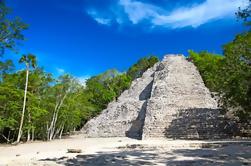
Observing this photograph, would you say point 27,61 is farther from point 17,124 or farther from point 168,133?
point 168,133

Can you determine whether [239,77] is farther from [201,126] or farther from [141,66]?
[141,66]

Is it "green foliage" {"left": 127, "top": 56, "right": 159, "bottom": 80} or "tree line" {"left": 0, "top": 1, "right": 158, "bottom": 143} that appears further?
"green foliage" {"left": 127, "top": 56, "right": 159, "bottom": 80}

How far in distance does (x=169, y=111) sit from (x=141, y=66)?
1480 inches

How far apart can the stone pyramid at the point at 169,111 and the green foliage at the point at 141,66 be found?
18.6m

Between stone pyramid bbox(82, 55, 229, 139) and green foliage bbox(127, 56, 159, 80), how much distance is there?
1864cm

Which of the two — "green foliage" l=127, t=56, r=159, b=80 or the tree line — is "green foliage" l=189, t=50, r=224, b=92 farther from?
the tree line

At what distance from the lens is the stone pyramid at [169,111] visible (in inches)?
931

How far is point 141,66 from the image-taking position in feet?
211

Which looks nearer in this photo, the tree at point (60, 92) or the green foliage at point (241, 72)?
the green foliage at point (241, 72)

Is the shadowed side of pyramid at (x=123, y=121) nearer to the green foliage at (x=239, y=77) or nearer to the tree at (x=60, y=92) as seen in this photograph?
the tree at (x=60, y=92)

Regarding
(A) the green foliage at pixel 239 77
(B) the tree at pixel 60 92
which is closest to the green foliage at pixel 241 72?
(A) the green foliage at pixel 239 77

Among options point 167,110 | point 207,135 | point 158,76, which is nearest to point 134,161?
point 207,135

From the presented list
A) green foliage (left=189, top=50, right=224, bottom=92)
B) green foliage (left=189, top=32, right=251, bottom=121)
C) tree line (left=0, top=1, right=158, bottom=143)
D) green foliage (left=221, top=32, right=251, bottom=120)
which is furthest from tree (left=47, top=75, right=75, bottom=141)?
green foliage (left=189, top=50, right=224, bottom=92)

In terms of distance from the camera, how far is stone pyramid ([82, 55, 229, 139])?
23.6m
